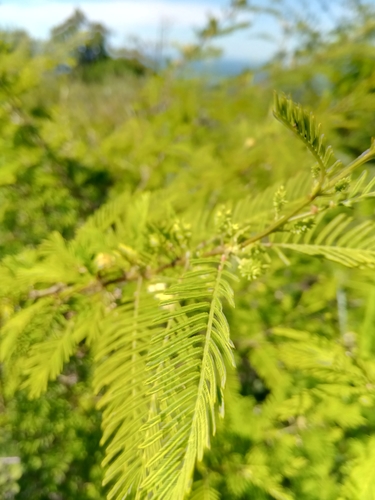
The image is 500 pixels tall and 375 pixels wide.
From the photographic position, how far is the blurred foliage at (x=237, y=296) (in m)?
0.64

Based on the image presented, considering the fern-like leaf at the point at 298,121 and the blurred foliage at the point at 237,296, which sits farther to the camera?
the blurred foliage at the point at 237,296

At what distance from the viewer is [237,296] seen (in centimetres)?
96

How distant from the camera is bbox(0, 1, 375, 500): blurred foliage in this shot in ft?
2.09

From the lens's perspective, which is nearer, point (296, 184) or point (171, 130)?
point (296, 184)

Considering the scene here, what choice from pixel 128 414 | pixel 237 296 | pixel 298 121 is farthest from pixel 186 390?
pixel 237 296

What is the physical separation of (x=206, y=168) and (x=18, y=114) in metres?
0.49

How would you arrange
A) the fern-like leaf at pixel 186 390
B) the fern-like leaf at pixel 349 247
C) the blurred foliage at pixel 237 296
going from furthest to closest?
the blurred foliage at pixel 237 296, the fern-like leaf at pixel 349 247, the fern-like leaf at pixel 186 390

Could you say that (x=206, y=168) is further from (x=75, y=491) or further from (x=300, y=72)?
(x=75, y=491)

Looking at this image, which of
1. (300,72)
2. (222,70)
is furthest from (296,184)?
(222,70)

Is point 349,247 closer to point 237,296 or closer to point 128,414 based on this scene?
point 128,414

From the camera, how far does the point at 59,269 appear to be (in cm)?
46

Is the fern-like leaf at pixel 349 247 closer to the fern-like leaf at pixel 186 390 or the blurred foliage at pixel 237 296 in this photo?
the fern-like leaf at pixel 186 390

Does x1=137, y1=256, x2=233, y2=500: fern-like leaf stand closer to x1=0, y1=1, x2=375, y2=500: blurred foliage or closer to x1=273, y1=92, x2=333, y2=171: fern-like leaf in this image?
x1=273, y1=92, x2=333, y2=171: fern-like leaf

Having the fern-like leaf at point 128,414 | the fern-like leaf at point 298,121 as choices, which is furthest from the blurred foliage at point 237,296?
the fern-like leaf at point 298,121
